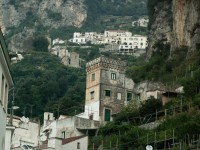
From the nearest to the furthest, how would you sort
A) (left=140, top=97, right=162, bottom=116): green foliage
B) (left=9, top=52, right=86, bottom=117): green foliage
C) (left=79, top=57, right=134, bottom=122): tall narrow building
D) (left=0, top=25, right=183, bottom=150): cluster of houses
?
(left=140, top=97, right=162, bottom=116): green foliage
(left=0, top=25, right=183, bottom=150): cluster of houses
(left=79, top=57, right=134, bottom=122): tall narrow building
(left=9, top=52, right=86, bottom=117): green foliage

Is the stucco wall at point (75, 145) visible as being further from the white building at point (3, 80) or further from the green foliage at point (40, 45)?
the green foliage at point (40, 45)

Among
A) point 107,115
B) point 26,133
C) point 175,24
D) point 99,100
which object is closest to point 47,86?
point 175,24

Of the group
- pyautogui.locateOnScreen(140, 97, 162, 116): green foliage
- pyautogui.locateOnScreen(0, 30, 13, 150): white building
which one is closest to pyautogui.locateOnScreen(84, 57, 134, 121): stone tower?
pyautogui.locateOnScreen(140, 97, 162, 116): green foliage

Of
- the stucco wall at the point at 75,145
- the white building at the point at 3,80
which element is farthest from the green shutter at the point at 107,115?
the white building at the point at 3,80

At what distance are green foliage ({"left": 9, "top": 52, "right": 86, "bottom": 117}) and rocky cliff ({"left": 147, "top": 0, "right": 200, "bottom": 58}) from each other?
14.8 m

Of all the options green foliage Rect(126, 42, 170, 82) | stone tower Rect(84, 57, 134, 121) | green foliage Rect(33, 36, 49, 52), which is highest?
green foliage Rect(33, 36, 49, 52)

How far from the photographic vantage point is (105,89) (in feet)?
263

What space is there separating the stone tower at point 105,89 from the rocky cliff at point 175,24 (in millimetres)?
8385

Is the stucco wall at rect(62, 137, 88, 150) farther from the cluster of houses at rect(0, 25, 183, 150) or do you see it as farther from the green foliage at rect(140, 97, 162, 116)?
the green foliage at rect(140, 97, 162, 116)

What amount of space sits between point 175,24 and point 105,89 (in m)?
15.1

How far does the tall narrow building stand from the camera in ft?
259

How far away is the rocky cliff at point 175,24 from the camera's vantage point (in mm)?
85188

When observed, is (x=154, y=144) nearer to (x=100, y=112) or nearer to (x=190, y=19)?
(x=100, y=112)

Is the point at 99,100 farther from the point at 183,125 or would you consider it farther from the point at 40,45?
the point at 40,45
